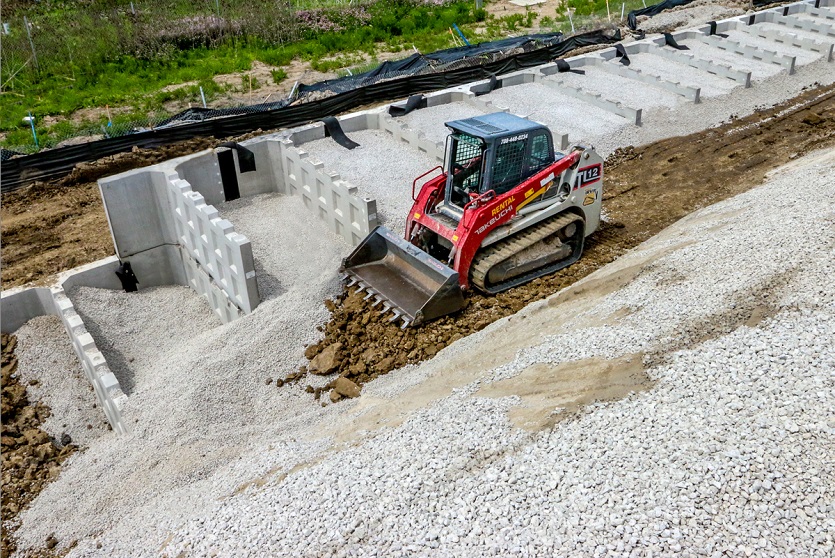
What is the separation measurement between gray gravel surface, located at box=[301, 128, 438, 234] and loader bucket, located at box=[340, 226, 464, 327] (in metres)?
1.19

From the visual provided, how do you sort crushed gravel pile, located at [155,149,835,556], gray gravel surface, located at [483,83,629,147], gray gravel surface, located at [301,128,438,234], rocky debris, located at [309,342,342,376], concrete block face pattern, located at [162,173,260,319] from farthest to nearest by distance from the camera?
1. gray gravel surface, located at [483,83,629,147]
2. gray gravel surface, located at [301,128,438,234]
3. concrete block face pattern, located at [162,173,260,319]
4. rocky debris, located at [309,342,342,376]
5. crushed gravel pile, located at [155,149,835,556]

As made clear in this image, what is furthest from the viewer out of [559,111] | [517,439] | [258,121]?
[559,111]

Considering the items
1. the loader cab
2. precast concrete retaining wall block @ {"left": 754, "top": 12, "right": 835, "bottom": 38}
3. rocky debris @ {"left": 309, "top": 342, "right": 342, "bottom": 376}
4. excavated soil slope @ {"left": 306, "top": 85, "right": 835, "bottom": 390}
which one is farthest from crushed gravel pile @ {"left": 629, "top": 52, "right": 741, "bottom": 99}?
rocky debris @ {"left": 309, "top": 342, "right": 342, "bottom": 376}

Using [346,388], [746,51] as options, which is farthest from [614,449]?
[746,51]

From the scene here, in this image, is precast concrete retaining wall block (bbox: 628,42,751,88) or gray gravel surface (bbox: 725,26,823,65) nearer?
precast concrete retaining wall block (bbox: 628,42,751,88)

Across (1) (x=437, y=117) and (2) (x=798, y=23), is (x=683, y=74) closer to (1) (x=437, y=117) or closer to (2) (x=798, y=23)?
(2) (x=798, y=23)

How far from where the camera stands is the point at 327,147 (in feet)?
46.7

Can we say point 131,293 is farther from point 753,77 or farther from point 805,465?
point 753,77

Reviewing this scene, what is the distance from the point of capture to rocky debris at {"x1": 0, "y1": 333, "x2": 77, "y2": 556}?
7.95m

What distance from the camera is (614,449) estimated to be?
6258 mm

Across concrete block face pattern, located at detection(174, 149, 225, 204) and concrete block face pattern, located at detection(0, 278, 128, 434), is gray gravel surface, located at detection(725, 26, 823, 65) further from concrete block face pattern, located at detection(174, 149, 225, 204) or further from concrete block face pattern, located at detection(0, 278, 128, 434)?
concrete block face pattern, located at detection(0, 278, 128, 434)

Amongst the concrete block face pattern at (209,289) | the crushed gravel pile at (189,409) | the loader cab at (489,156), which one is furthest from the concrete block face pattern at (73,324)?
the loader cab at (489,156)

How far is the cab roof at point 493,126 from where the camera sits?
9586mm

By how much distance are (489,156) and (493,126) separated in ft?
1.87
